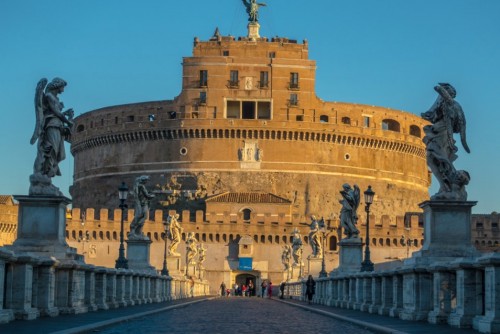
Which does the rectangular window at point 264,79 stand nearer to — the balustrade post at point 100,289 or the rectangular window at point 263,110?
the rectangular window at point 263,110

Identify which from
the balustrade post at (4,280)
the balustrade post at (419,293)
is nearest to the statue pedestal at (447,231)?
the balustrade post at (419,293)

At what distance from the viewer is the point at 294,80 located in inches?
3356

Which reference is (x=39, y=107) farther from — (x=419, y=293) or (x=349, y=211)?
(x=349, y=211)

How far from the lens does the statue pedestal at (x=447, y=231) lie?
46.8 ft

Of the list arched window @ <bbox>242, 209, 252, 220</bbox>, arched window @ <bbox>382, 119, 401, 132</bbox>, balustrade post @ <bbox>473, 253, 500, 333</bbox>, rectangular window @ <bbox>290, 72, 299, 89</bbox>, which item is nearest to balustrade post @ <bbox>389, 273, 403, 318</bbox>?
balustrade post @ <bbox>473, 253, 500, 333</bbox>

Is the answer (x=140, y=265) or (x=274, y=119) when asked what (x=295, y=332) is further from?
(x=274, y=119)

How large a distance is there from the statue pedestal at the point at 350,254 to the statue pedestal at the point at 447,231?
39.2 ft

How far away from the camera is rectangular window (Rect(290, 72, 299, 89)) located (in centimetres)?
8500

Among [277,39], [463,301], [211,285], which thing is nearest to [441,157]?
[463,301]

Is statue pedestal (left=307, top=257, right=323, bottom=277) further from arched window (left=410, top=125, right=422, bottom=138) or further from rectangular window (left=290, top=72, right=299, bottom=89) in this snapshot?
arched window (left=410, top=125, right=422, bottom=138)

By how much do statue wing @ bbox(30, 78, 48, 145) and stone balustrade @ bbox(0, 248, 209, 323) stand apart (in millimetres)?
1989

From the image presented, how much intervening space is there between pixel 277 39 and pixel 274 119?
938cm

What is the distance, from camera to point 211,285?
2943 inches

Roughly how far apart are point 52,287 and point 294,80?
7223 cm
